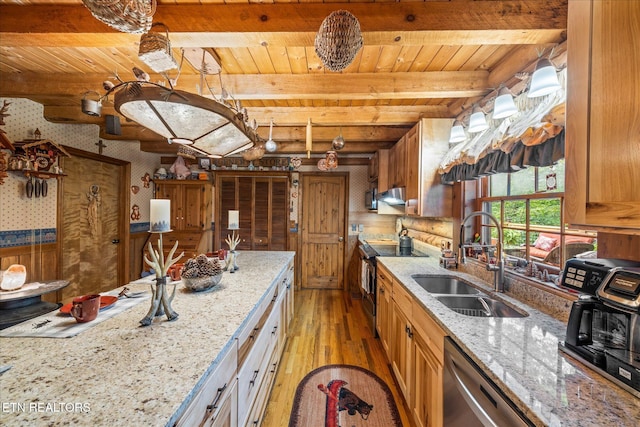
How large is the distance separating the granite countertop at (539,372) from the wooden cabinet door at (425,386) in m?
0.28

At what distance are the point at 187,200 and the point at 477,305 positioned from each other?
451cm

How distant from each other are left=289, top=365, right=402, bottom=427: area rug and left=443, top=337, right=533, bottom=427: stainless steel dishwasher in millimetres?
780

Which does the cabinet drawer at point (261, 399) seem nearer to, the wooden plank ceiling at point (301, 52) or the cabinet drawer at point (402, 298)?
the cabinet drawer at point (402, 298)

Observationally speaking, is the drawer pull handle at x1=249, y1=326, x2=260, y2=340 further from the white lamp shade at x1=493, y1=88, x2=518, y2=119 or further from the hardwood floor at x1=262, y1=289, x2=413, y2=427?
the white lamp shade at x1=493, y1=88, x2=518, y2=119

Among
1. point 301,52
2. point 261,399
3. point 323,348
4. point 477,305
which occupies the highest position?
point 301,52

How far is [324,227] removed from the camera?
480 centimetres

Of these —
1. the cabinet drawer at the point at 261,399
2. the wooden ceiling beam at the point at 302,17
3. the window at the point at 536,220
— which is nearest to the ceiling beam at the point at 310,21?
the wooden ceiling beam at the point at 302,17

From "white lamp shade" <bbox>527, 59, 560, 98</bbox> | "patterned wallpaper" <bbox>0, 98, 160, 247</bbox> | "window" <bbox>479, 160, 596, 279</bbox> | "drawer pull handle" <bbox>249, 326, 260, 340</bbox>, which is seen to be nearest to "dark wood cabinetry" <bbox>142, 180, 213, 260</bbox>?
"patterned wallpaper" <bbox>0, 98, 160, 247</bbox>

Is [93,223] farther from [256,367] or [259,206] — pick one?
[256,367]

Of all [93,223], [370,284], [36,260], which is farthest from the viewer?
[93,223]

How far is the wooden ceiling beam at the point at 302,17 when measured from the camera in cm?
141

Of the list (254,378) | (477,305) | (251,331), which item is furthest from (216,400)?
(477,305)

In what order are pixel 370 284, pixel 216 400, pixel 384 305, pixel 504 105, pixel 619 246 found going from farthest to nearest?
pixel 370 284
pixel 384 305
pixel 504 105
pixel 619 246
pixel 216 400

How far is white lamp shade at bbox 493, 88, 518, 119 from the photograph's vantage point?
Answer: 163 cm
